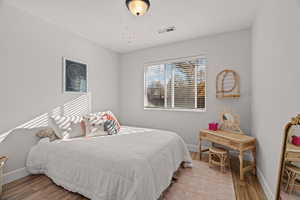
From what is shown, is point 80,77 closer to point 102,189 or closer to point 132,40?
point 132,40

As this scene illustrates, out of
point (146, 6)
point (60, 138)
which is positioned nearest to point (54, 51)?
point (60, 138)

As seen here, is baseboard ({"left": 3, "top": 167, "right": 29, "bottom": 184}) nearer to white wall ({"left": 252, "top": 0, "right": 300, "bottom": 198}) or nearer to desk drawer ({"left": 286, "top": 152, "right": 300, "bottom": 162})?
desk drawer ({"left": 286, "top": 152, "right": 300, "bottom": 162})

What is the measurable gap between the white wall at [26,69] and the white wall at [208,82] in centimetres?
Answer: 149

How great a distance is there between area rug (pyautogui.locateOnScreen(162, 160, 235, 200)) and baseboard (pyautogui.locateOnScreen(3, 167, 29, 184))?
7.25 ft

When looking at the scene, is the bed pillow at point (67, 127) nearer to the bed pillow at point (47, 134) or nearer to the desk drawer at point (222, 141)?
the bed pillow at point (47, 134)

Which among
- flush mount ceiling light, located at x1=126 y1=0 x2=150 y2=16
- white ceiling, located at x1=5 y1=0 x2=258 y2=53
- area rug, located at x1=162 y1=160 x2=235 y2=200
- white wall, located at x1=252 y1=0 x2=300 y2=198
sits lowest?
area rug, located at x1=162 y1=160 x2=235 y2=200

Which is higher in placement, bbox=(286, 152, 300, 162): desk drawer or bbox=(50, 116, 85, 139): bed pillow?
bbox=(286, 152, 300, 162): desk drawer

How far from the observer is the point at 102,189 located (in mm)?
1520

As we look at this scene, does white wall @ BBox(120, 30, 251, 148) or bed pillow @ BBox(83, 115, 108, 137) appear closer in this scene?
bed pillow @ BBox(83, 115, 108, 137)

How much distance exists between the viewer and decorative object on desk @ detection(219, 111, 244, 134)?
2.68 meters

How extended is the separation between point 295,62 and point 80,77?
3314mm

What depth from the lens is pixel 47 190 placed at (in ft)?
6.16

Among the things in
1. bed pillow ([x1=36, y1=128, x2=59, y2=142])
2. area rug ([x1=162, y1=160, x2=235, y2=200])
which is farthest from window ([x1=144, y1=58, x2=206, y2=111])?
bed pillow ([x1=36, y1=128, x2=59, y2=142])

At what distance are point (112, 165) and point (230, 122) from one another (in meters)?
2.31
